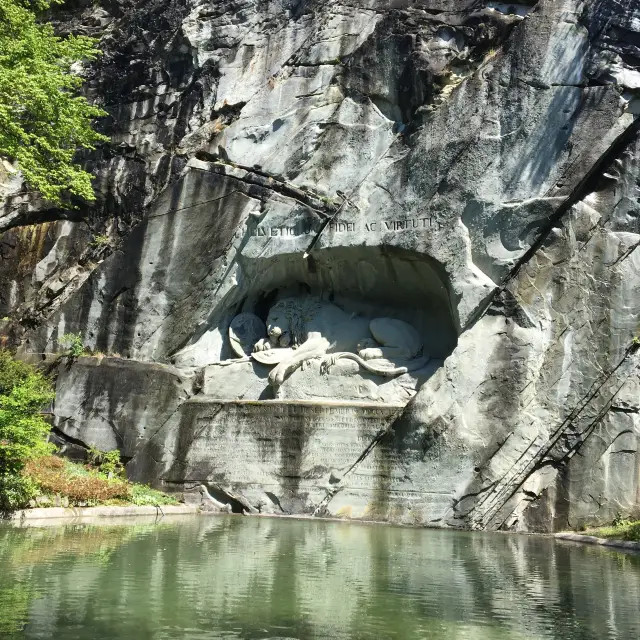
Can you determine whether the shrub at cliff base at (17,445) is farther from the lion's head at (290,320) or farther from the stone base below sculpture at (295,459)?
the lion's head at (290,320)

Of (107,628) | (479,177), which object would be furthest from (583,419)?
(107,628)

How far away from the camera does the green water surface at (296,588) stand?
4.62 m

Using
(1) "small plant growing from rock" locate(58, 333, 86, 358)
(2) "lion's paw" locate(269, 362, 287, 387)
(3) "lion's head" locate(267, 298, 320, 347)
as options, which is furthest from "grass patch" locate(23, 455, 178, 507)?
(3) "lion's head" locate(267, 298, 320, 347)

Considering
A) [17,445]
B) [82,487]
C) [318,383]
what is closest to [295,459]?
[318,383]

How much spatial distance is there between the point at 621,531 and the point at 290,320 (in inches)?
307

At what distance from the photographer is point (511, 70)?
47.5 ft

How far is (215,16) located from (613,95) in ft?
37.9

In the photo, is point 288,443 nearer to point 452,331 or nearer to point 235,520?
point 235,520

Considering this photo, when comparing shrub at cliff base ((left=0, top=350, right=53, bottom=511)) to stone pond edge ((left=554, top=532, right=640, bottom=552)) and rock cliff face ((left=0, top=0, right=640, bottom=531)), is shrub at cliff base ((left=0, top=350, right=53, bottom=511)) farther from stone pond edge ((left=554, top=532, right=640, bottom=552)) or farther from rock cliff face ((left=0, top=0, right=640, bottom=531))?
stone pond edge ((left=554, top=532, right=640, bottom=552))

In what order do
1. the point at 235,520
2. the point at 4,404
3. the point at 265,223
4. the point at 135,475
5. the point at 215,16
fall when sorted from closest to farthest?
the point at 4,404
the point at 235,520
the point at 135,475
the point at 265,223
the point at 215,16

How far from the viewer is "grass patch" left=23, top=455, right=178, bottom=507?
11047 mm

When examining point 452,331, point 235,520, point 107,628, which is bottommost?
point 107,628

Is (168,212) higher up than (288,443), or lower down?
higher up

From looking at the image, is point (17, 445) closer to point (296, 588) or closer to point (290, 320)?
point (296, 588)
